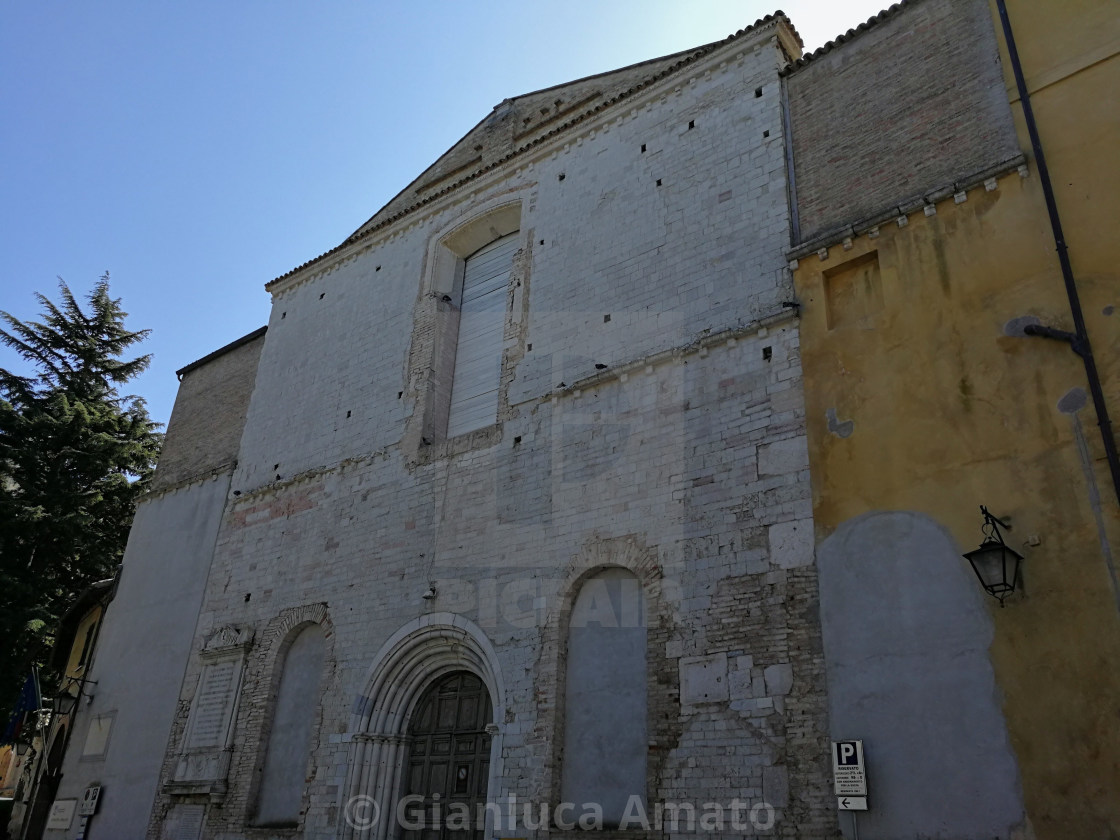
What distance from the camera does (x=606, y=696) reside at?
8188 millimetres

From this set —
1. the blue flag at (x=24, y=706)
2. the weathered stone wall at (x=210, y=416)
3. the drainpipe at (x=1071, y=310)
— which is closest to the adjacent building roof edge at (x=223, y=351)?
the weathered stone wall at (x=210, y=416)

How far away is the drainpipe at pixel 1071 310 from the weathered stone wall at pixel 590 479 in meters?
2.24

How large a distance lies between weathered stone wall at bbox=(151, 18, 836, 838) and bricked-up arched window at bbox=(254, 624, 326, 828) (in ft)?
0.66

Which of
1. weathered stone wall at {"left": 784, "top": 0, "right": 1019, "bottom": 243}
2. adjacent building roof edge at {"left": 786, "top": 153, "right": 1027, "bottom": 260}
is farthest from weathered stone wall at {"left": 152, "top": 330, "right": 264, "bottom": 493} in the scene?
weathered stone wall at {"left": 784, "top": 0, "right": 1019, "bottom": 243}

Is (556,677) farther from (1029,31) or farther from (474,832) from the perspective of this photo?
(1029,31)

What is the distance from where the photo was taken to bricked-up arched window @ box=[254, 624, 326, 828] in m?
10.4

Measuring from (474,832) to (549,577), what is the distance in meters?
2.69

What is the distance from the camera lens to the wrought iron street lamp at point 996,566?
19.8 feet

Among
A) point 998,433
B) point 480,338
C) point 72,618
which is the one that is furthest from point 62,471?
point 998,433

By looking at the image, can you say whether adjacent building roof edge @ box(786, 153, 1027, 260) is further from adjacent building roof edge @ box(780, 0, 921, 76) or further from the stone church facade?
adjacent building roof edge @ box(780, 0, 921, 76)

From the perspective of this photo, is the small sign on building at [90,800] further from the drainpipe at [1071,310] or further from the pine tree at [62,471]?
the drainpipe at [1071,310]

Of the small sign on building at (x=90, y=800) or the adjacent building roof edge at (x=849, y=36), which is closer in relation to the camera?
the adjacent building roof edge at (x=849, y=36)

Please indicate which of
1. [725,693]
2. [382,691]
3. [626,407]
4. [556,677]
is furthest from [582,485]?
[382,691]

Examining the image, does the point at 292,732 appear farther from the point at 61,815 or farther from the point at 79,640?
the point at 79,640
